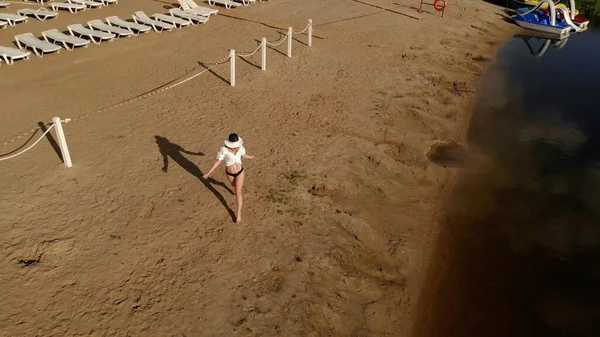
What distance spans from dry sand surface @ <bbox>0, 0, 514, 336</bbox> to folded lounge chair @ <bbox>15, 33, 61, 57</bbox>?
0.29m

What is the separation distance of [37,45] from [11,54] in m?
0.98

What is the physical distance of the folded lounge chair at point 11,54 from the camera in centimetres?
1185

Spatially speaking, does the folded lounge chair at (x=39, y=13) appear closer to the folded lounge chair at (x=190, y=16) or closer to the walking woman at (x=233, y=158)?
A: the folded lounge chair at (x=190, y=16)

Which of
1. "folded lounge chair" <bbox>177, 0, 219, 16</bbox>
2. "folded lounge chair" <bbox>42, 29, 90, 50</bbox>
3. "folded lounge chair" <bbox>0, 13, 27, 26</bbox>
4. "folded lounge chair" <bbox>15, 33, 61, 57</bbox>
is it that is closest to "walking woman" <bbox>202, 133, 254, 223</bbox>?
"folded lounge chair" <bbox>15, 33, 61, 57</bbox>

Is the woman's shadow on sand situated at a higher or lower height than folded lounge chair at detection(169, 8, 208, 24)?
lower

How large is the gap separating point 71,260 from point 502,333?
640cm

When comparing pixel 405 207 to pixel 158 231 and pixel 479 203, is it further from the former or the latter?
pixel 158 231

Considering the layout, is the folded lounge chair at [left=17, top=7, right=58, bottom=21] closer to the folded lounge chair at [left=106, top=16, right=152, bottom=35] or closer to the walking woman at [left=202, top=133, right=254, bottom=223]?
the folded lounge chair at [left=106, top=16, right=152, bottom=35]

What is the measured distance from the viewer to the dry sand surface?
5.70 m

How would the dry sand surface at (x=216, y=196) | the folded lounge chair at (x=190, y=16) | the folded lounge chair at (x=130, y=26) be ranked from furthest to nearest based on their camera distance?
1. the folded lounge chair at (x=190, y=16)
2. the folded lounge chair at (x=130, y=26)
3. the dry sand surface at (x=216, y=196)

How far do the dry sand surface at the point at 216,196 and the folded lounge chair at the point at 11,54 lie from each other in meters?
0.32

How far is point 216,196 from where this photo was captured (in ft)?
24.9

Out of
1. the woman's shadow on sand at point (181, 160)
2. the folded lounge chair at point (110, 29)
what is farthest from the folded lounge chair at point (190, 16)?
the woman's shadow on sand at point (181, 160)

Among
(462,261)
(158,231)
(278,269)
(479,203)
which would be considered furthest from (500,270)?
(158,231)
